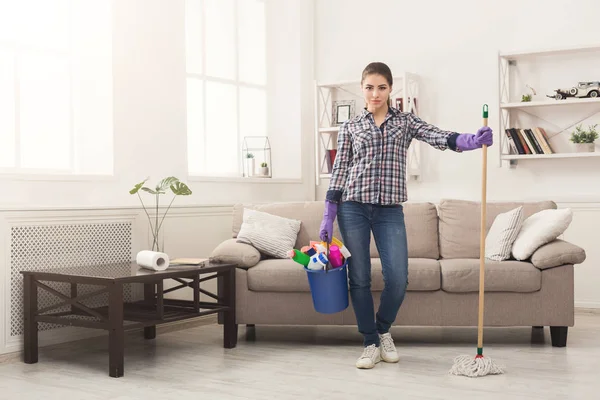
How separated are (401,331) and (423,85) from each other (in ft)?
7.34

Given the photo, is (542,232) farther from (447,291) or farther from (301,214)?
(301,214)

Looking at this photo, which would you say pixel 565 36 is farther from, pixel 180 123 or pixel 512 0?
pixel 180 123

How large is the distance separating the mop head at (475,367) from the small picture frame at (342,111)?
3.07 m

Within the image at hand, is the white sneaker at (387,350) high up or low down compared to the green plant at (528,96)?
down

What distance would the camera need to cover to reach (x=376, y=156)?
3609 millimetres

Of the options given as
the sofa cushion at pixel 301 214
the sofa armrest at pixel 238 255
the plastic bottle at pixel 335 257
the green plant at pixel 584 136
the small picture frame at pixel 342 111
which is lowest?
the sofa armrest at pixel 238 255

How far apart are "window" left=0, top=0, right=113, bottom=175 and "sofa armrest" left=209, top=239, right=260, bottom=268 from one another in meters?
0.93

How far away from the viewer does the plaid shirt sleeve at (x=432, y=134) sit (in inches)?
140

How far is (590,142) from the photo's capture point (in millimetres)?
5258

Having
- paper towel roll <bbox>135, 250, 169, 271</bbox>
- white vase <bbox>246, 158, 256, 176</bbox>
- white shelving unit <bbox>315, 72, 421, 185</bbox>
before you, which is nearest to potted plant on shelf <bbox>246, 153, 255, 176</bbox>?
white vase <bbox>246, 158, 256, 176</bbox>

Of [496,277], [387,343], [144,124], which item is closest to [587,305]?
[496,277]

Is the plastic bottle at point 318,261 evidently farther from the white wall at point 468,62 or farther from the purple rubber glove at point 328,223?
the white wall at point 468,62

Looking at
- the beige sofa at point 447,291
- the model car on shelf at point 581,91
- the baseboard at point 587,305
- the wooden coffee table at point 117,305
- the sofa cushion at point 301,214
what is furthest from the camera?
the baseboard at point 587,305

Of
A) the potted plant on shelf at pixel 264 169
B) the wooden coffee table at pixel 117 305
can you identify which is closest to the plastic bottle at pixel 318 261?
the wooden coffee table at pixel 117 305
